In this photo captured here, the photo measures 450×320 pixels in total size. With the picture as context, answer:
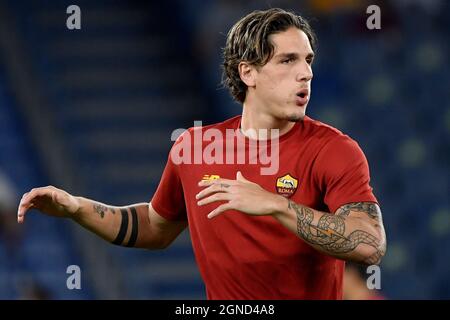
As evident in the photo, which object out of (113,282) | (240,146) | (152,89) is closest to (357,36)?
(152,89)

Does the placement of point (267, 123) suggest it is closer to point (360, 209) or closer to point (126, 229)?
point (360, 209)

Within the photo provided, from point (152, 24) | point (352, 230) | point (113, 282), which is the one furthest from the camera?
point (152, 24)

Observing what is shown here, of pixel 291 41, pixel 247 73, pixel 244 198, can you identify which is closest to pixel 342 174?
pixel 244 198

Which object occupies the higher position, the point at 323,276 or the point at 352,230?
the point at 352,230

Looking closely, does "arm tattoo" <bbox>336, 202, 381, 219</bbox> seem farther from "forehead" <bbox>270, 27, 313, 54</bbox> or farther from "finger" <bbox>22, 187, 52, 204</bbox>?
"finger" <bbox>22, 187, 52, 204</bbox>

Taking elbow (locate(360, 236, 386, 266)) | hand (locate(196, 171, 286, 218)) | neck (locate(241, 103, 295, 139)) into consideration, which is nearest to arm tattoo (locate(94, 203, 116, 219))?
neck (locate(241, 103, 295, 139))

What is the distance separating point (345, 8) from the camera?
9875mm

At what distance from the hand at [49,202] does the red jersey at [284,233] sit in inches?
20.8

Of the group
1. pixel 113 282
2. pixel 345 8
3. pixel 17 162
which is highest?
pixel 345 8

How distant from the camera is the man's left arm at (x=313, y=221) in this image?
3.76 meters

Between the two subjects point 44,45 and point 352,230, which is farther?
point 44,45

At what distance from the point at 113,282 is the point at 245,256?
526 cm

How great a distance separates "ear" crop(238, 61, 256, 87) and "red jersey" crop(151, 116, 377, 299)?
282 mm
